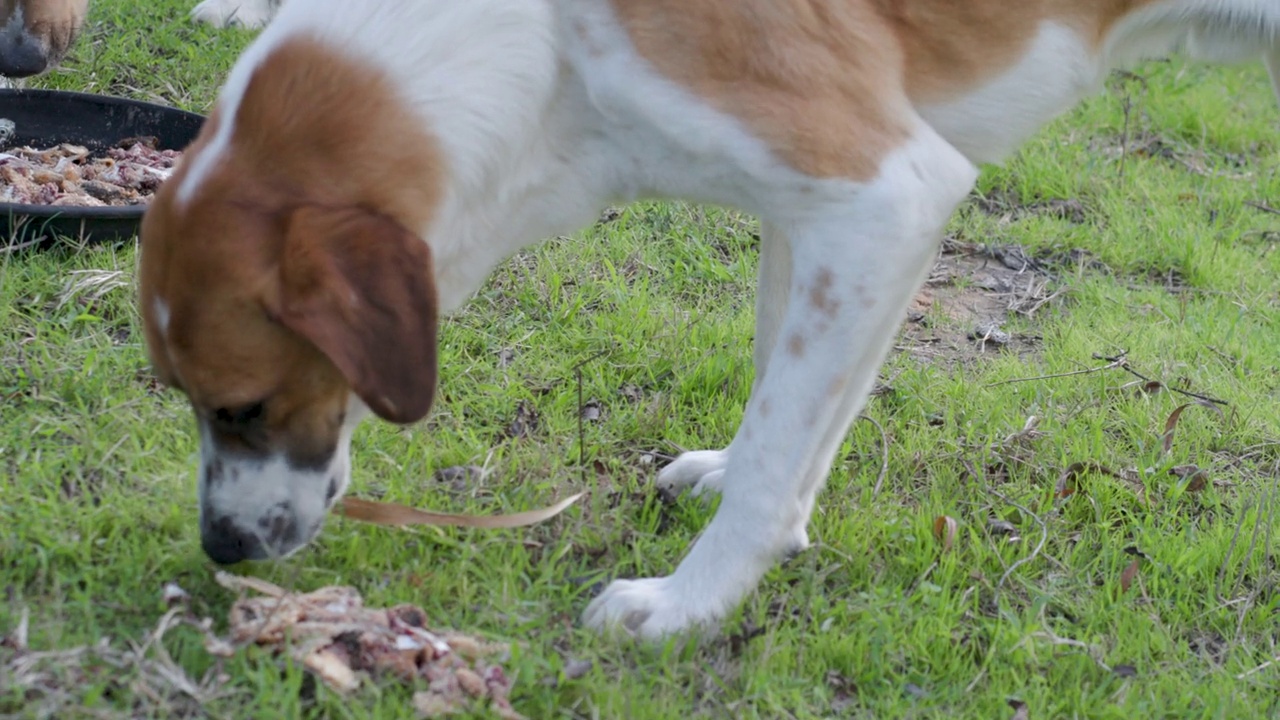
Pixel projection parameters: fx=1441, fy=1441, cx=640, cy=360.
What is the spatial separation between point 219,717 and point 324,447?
0.59 m

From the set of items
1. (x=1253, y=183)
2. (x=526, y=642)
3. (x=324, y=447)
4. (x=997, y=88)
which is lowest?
(x=1253, y=183)

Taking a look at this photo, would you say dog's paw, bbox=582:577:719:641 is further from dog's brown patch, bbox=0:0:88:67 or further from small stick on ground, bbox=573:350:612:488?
dog's brown patch, bbox=0:0:88:67

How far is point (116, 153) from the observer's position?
4.44 m

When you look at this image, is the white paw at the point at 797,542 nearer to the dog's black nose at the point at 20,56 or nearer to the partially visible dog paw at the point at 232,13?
the dog's black nose at the point at 20,56

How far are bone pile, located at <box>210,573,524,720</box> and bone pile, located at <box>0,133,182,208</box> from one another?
1867 mm

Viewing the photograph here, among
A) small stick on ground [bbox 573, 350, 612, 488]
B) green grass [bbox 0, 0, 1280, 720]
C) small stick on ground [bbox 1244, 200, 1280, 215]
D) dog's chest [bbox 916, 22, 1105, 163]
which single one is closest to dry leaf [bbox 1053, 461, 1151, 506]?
green grass [bbox 0, 0, 1280, 720]

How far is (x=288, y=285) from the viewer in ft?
7.70

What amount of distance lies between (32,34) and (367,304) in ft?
8.56

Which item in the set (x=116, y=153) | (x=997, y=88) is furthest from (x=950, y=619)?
(x=116, y=153)

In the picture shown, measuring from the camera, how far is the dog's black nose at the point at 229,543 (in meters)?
2.59

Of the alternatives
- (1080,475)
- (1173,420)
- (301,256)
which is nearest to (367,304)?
(301,256)

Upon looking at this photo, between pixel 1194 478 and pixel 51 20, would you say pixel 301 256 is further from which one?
pixel 51 20

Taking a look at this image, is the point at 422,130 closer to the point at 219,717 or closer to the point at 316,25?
the point at 316,25

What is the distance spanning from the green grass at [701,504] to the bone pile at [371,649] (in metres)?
0.04
